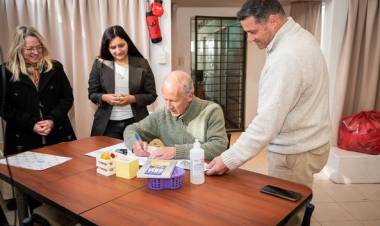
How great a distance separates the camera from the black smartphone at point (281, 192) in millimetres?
1231

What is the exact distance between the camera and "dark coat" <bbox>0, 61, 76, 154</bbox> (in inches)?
85.7

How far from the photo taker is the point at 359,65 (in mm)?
3408

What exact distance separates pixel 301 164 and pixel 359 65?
8.04 ft

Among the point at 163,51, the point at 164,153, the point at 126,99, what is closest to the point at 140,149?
the point at 164,153

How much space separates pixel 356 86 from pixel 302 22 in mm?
1246

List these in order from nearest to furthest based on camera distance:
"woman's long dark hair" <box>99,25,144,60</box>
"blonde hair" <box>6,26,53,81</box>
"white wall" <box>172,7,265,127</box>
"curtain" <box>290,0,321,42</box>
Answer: "blonde hair" <box>6,26,53,81</box> → "woman's long dark hair" <box>99,25,144,60</box> → "curtain" <box>290,0,321,42</box> → "white wall" <box>172,7,265,127</box>

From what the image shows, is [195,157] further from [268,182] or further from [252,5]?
[252,5]

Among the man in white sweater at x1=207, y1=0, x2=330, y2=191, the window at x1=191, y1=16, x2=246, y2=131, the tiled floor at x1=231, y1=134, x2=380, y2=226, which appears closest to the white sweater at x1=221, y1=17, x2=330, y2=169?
the man in white sweater at x1=207, y1=0, x2=330, y2=191

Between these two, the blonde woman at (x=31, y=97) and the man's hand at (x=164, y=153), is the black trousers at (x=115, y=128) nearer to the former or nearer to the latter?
the blonde woman at (x=31, y=97)

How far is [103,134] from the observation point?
241 cm

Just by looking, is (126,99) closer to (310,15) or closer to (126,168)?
(126,168)

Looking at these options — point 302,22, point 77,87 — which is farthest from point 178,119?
point 302,22

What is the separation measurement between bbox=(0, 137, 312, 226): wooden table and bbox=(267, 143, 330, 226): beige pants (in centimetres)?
13

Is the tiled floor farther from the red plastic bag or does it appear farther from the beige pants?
the beige pants
